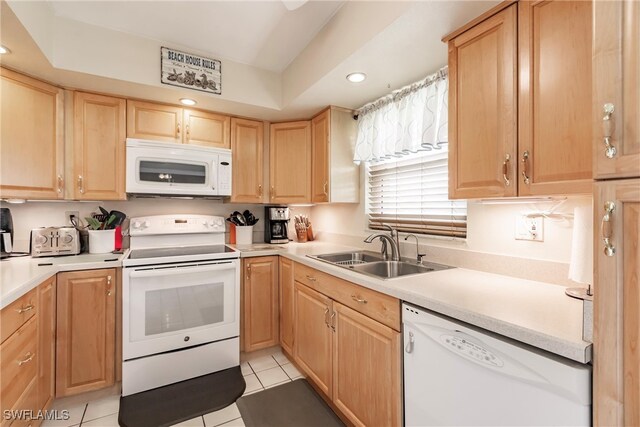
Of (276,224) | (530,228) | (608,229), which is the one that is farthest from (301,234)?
(608,229)

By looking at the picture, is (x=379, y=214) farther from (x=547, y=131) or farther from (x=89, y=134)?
(x=89, y=134)

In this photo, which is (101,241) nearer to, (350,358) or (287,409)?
(287,409)

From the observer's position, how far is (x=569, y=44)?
1.02 m

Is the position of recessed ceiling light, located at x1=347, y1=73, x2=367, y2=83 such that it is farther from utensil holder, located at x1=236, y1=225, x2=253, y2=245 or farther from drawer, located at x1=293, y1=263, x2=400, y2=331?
utensil holder, located at x1=236, y1=225, x2=253, y2=245

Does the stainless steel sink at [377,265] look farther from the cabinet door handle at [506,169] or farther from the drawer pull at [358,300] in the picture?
the cabinet door handle at [506,169]

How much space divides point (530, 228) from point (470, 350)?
0.77 metres

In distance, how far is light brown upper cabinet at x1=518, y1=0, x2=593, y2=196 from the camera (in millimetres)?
983

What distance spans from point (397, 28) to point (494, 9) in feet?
1.31

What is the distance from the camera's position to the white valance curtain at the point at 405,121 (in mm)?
1716

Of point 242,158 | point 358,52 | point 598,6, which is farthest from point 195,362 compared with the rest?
point 598,6

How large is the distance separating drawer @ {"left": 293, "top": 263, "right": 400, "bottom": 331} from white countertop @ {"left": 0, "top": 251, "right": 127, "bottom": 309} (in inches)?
51.7

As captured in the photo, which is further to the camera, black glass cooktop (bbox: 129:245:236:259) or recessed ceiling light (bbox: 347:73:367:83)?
black glass cooktop (bbox: 129:245:236:259)

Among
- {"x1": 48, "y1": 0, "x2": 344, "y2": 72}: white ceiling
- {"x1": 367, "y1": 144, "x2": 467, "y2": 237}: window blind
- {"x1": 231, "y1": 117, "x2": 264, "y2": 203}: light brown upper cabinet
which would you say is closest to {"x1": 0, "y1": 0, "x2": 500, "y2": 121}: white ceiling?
{"x1": 48, "y1": 0, "x2": 344, "y2": 72}: white ceiling

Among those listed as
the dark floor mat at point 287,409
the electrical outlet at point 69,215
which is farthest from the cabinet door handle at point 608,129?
the electrical outlet at point 69,215
